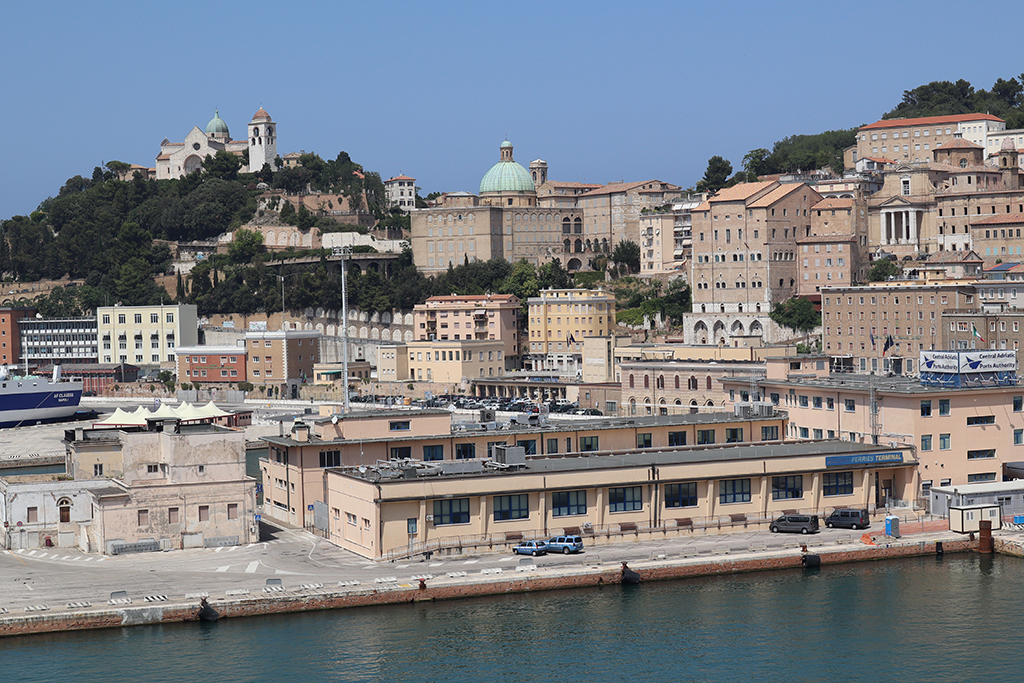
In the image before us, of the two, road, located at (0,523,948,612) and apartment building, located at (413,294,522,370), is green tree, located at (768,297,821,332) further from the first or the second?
road, located at (0,523,948,612)

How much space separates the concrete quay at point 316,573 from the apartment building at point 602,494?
64 centimetres

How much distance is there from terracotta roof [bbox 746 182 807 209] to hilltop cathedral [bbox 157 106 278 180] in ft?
219

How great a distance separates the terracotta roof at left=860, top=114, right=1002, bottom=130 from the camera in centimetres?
10856

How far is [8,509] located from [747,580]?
66.3ft

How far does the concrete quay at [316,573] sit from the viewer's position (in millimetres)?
31203

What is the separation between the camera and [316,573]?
3369cm

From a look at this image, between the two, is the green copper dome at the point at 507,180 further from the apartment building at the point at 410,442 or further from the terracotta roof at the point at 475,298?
the apartment building at the point at 410,442

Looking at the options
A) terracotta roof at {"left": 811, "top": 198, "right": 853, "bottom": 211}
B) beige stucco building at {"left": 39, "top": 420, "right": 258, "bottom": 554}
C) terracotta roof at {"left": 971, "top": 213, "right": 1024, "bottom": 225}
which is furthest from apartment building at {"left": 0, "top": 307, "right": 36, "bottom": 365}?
beige stucco building at {"left": 39, "top": 420, "right": 258, "bottom": 554}

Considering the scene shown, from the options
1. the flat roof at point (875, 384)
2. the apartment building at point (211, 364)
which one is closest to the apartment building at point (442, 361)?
the apartment building at point (211, 364)

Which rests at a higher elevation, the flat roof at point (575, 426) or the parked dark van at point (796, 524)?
the flat roof at point (575, 426)

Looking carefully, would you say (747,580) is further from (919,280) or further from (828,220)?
(828,220)

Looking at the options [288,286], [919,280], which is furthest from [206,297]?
[919,280]

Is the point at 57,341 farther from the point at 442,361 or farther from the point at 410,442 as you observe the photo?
the point at 410,442

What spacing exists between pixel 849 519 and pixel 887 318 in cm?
4385
